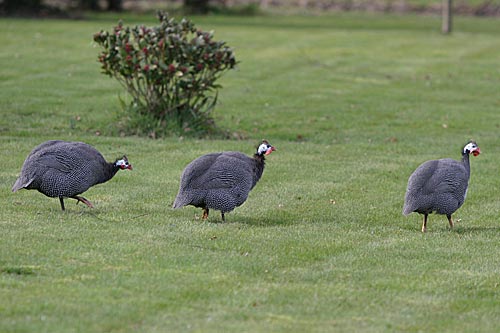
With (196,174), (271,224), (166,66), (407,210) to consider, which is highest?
(166,66)

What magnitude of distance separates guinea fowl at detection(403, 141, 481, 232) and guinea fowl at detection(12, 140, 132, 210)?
3.31m

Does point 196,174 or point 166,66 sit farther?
point 166,66

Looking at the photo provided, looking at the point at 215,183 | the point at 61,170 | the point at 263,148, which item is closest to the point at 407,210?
the point at 263,148

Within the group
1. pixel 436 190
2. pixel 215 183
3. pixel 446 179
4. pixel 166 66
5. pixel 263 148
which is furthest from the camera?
pixel 166 66

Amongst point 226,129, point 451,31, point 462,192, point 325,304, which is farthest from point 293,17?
point 325,304

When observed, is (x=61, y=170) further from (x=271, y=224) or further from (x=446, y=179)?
(x=446, y=179)

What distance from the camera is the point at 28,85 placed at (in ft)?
66.0

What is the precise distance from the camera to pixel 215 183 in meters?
10.1

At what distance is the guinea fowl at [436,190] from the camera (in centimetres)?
1013

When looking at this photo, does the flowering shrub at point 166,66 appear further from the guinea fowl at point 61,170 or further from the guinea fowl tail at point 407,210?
the guinea fowl tail at point 407,210

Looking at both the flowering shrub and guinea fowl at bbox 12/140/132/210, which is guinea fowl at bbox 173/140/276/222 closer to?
guinea fowl at bbox 12/140/132/210

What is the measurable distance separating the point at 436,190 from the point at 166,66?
251 inches

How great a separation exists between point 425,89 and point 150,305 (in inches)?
640

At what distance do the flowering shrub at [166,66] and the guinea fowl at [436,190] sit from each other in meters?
5.91
